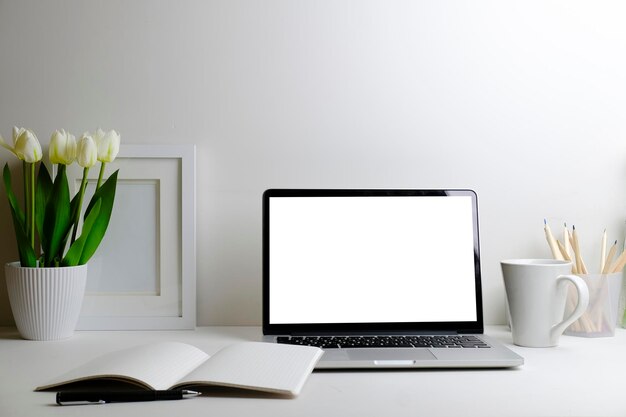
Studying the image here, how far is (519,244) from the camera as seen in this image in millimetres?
1353

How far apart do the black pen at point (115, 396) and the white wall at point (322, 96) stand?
499 millimetres

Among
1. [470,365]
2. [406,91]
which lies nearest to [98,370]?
[470,365]

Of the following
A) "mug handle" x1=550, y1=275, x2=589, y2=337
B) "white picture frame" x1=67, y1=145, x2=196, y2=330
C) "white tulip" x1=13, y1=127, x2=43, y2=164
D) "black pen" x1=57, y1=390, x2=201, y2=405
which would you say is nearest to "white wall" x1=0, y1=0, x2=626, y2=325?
"white picture frame" x1=67, y1=145, x2=196, y2=330

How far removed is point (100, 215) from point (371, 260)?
52cm

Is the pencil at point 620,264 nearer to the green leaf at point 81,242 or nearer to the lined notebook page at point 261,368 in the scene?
the lined notebook page at point 261,368

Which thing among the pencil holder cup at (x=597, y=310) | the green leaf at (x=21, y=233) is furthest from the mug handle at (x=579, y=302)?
the green leaf at (x=21, y=233)

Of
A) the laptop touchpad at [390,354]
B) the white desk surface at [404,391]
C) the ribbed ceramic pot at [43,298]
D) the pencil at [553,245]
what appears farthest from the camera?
the pencil at [553,245]

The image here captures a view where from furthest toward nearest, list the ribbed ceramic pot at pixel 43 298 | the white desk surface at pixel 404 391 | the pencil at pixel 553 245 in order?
the pencil at pixel 553 245 → the ribbed ceramic pot at pixel 43 298 → the white desk surface at pixel 404 391

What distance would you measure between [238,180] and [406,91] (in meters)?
0.39

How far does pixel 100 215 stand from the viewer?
4.09ft

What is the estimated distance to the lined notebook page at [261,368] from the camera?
86 cm

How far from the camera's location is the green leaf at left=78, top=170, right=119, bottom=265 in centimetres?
124

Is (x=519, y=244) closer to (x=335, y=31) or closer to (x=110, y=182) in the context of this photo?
(x=335, y=31)

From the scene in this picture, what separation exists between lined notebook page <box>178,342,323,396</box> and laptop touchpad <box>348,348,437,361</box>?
6 cm
